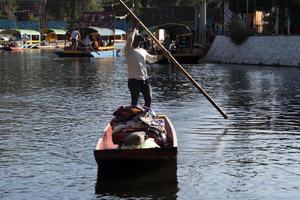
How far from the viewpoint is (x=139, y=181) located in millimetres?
10242

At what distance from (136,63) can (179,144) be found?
1858 millimetres

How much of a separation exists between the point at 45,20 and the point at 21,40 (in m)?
26.3

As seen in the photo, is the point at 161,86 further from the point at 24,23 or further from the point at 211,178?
the point at 24,23

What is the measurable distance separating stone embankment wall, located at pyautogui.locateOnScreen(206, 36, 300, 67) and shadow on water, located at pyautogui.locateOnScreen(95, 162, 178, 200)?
106ft

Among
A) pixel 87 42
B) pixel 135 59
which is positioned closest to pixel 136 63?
pixel 135 59

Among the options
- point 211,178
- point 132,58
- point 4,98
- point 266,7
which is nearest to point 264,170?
point 211,178

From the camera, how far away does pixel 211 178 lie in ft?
34.1

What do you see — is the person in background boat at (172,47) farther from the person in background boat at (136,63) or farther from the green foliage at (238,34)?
the person in background boat at (136,63)

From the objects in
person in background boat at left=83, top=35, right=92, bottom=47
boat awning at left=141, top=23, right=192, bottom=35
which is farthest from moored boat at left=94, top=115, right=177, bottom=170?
person in background boat at left=83, top=35, right=92, bottom=47

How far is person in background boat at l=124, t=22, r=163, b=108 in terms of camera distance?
13156mm

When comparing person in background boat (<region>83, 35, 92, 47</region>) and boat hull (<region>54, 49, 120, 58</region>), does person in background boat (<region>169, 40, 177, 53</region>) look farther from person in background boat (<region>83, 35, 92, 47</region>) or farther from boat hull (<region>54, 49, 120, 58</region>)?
person in background boat (<region>83, 35, 92, 47</region>)

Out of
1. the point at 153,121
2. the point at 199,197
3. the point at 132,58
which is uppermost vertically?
the point at 132,58

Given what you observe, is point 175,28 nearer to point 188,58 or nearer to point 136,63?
point 188,58

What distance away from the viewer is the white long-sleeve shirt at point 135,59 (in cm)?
1324
